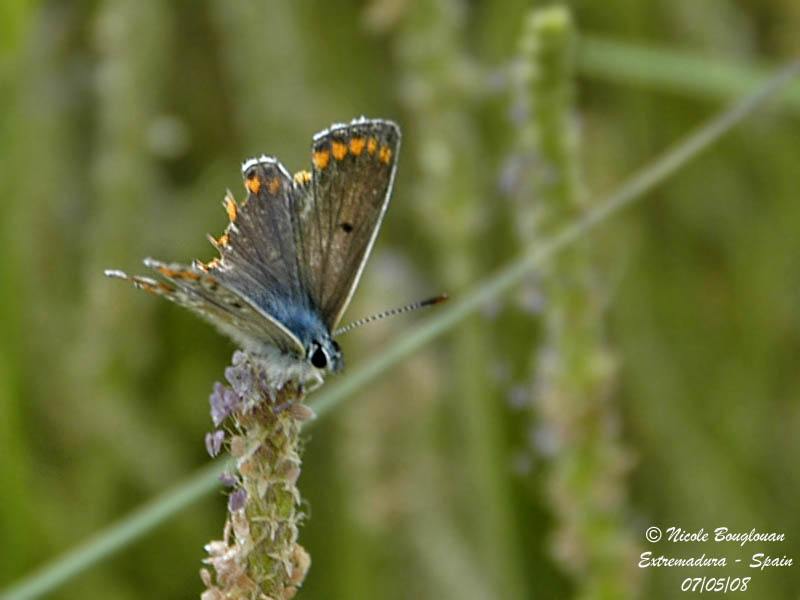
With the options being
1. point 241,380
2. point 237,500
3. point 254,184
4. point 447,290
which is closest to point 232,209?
point 254,184

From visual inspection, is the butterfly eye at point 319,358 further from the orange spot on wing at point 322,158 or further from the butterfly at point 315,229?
the orange spot on wing at point 322,158

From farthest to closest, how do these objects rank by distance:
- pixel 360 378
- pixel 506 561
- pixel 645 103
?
pixel 645 103 < pixel 506 561 < pixel 360 378

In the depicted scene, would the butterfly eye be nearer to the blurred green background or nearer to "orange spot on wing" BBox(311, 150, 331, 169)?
"orange spot on wing" BBox(311, 150, 331, 169)

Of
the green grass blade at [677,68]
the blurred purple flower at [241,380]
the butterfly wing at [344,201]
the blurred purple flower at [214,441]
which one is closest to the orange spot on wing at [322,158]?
the butterfly wing at [344,201]

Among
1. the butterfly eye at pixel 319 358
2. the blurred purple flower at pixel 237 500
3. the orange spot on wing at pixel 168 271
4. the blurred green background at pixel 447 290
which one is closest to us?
the blurred purple flower at pixel 237 500

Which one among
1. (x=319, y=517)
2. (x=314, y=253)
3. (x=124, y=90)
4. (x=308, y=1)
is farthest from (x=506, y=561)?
(x=308, y=1)

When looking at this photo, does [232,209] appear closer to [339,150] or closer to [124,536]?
[339,150]

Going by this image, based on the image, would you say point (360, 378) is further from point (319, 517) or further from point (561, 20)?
point (319, 517)
